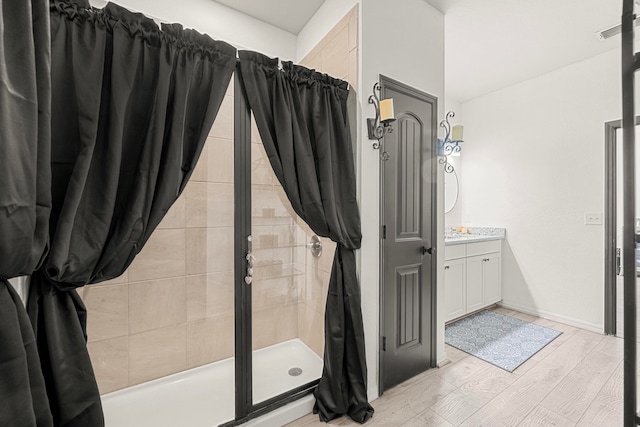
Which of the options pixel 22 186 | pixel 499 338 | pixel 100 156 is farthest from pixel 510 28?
pixel 22 186

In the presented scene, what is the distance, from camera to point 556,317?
10.6 feet

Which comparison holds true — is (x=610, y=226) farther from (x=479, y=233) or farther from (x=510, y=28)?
(x=510, y=28)

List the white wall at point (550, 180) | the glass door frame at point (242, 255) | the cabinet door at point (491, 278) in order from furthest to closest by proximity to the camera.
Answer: the cabinet door at point (491, 278) → the white wall at point (550, 180) → the glass door frame at point (242, 255)

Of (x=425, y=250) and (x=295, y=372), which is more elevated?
(x=425, y=250)

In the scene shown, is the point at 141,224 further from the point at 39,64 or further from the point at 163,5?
the point at 163,5

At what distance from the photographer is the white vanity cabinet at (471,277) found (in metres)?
3.00

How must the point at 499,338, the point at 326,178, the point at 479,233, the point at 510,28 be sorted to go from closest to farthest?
the point at 326,178 < the point at 510,28 < the point at 499,338 < the point at 479,233

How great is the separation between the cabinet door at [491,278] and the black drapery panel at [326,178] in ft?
7.74

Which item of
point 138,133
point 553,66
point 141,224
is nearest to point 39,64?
point 138,133

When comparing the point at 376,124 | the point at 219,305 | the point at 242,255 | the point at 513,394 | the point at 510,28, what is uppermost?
the point at 510,28

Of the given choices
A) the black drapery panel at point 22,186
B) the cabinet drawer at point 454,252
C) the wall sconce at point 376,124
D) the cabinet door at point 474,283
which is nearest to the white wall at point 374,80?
the wall sconce at point 376,124

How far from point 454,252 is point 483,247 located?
0.63 m

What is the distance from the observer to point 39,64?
962 mm

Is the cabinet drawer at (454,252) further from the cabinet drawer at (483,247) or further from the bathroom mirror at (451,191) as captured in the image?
the bathroom mirror at (451,191)
